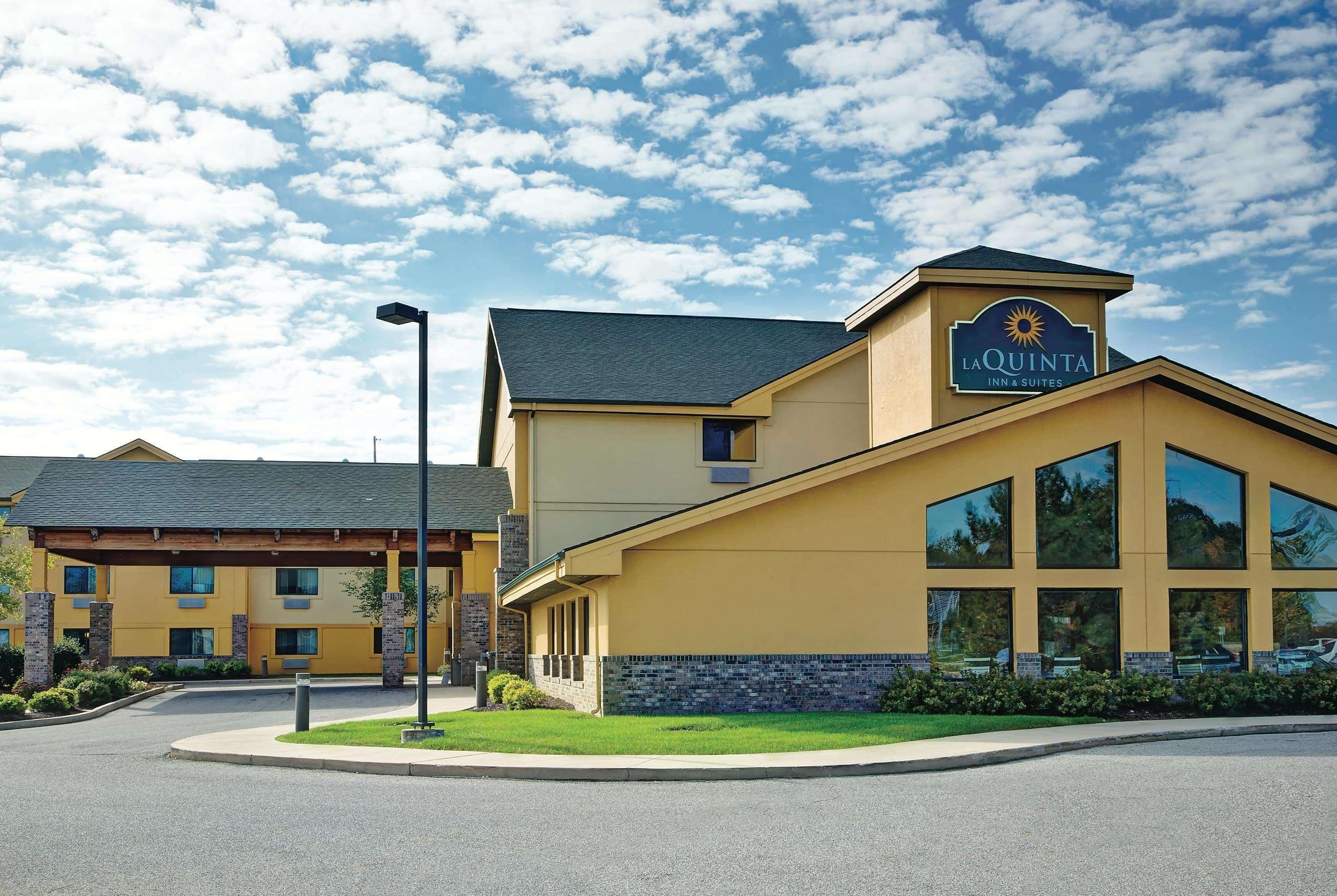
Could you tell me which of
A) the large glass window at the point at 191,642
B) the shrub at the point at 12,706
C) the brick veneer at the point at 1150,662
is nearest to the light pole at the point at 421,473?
the brick veneer at the point at 1150,662

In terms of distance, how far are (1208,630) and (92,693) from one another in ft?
78.7

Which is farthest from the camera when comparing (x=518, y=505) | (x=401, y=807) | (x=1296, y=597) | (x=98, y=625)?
(x=98, y=625)

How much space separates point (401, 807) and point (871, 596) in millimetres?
11245

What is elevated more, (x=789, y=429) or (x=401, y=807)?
(x=789, y=429)

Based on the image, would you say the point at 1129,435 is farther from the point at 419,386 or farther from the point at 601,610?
the point at 419,386

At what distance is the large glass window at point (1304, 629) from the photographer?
2150 centimetres

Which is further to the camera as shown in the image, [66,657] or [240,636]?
[240,636]

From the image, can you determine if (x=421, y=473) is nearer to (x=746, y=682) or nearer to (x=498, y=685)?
(x=746, y=682)

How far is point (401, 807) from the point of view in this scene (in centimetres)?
1141

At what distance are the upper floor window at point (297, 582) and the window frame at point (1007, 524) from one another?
45.8m

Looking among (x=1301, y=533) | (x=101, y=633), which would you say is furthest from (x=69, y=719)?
(x=1301, y=533)

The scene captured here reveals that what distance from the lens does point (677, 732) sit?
17.3m

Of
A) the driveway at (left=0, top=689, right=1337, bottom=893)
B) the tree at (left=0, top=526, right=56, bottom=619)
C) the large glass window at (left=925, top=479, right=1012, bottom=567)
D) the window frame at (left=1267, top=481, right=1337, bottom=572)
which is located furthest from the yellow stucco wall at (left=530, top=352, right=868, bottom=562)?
the tree at (left=0, top=526, right=56, bottom=619)

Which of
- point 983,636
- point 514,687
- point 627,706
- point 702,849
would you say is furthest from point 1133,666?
point 702,849
